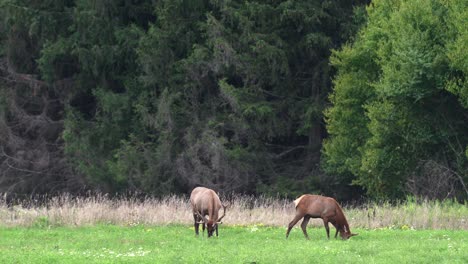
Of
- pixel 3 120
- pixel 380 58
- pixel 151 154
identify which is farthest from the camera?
pixel 3 120

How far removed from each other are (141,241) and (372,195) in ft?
66.3

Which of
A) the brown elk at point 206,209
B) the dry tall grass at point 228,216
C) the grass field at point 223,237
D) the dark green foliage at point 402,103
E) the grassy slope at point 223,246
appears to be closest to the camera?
the grassy slope at point 223,246

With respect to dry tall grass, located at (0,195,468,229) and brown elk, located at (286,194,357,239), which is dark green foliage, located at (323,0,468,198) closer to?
dry tall grass, located at (0,195,468,229)

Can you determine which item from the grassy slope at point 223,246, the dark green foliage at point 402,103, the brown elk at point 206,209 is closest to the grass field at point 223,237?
the grassy slope at point 223,246

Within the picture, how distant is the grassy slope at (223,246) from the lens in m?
19.2

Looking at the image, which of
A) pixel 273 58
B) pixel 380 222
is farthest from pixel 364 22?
pixel 380 222

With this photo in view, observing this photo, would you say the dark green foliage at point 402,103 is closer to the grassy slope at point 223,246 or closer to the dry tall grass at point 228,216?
the dry tall grass at point 228,216

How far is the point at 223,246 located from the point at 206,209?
3258 mm

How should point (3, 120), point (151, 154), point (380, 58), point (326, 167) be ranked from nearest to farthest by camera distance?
1. point (380, 58)
2. point (326, 167)
3. point (151, 154)
4. point (3, 120)

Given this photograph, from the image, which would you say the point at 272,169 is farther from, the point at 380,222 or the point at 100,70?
the point at 380,222

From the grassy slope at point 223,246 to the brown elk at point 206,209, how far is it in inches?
16.0

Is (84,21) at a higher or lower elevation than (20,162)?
higher

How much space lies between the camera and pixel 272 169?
47250mm

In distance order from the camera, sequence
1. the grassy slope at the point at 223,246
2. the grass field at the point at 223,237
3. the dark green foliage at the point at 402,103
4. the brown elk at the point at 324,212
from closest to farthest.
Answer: the grassy slope at the point at 223,246 < the grass field at the point at 223,237 < the brown elk at the point at 324,212 < the dark green foliage at the point at 402,103
